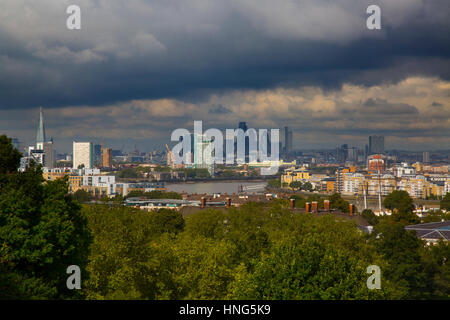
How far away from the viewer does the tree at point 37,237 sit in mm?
10117

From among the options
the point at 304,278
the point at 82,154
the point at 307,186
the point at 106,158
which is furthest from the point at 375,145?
the point at 304,278

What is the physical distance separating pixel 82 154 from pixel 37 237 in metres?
155

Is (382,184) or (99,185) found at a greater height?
(99,185)

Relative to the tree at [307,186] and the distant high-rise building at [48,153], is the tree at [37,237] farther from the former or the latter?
the distant high-rise building at [48,153]

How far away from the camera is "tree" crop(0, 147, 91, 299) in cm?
1012

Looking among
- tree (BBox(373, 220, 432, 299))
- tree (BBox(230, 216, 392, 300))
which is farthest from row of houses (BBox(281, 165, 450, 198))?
tree (BBox(230, 216, 392, 300))

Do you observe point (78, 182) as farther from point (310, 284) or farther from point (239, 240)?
point (310, 284)

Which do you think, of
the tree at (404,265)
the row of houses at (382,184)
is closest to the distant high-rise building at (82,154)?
the row of houses at (382,184)

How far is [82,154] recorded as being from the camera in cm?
16112

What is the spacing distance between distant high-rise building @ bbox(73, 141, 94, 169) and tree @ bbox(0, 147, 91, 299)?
15141 cm

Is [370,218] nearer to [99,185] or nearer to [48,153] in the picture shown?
[99,185]

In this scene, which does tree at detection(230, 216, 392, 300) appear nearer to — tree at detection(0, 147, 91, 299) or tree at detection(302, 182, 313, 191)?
tree at detection(0, 147, 91, 299)

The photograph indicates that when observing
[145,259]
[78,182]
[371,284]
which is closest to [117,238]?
[145,259]

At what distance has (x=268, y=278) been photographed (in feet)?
37.9
